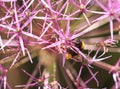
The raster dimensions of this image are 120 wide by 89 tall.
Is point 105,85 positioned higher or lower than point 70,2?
lower

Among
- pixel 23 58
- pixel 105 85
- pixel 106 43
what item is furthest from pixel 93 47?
pixel 105 85

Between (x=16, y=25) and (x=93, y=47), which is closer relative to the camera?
(x=16, y=25)

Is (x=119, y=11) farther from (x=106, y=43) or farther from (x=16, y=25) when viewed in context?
(x=16, y=25)

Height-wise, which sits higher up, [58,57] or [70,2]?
[70,2]

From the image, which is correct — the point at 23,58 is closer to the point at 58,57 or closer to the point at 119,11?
the point at 58,57

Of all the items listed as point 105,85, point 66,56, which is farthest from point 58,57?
point 105,85

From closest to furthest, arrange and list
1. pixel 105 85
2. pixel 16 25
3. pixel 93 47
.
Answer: pixel 16 25 < pixel 93 47 < pixel 105 85

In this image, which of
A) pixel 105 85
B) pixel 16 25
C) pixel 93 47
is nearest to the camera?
pixel 16 25

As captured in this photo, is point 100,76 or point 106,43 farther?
point 100,76

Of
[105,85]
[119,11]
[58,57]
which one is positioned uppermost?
[119,11]
